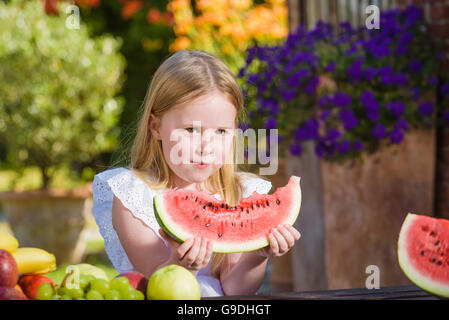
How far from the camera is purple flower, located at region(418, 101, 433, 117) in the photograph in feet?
13.1

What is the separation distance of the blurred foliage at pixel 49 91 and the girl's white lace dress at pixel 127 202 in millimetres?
4528

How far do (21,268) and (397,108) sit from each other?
2.76 meters

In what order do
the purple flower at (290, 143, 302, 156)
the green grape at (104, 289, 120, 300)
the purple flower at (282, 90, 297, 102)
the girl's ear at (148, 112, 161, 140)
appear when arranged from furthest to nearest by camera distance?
the purple flower at (290, 143, 302, 156), the purple flower at (282, 90, 297, 102), the girl's ear at (148, 112, 161, 140), the green grape at (104, 289, 120, 300)

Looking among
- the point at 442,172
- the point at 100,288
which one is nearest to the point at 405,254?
the point at 100,288

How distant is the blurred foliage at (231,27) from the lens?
7723mm

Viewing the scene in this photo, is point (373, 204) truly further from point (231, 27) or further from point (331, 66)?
point (231, 27)

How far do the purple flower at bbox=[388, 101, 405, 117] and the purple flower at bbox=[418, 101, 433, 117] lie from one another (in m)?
0.14

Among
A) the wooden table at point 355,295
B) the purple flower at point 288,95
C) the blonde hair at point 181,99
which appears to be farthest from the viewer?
the purple flower at point 288,95

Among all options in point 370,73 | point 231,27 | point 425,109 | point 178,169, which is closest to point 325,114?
point 370,73

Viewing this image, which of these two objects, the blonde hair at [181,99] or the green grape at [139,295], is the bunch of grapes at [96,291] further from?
the blonde hair at [181,99]

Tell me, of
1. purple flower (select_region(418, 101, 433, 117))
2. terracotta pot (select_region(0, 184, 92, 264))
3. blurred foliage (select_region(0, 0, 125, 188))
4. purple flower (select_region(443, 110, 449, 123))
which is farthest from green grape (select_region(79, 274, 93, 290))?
blurred foliage (select_region(0, 0, 125, 188))

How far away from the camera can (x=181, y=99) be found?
2.30m

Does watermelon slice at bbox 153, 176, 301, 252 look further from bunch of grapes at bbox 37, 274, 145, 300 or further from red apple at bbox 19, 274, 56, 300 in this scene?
Answer: red apple at bbox 19, 274, 56, 300

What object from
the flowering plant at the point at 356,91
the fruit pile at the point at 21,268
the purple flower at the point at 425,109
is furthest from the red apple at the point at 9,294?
the purple flower at the point at 425,109
